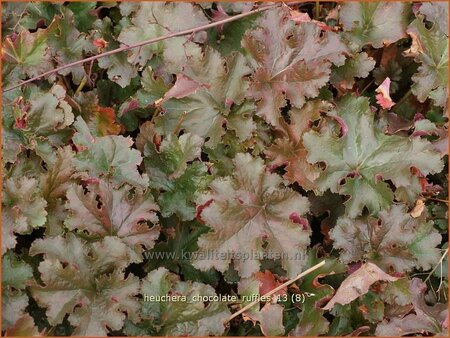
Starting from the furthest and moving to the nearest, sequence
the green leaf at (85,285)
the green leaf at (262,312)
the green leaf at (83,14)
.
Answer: the green leaf at (83,14)
the green leaf at (262,312)
the green leaf at (85,285)

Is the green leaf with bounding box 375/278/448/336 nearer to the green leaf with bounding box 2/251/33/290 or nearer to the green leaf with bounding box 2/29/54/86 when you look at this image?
the green leaf with bounding box 2/251/33/290

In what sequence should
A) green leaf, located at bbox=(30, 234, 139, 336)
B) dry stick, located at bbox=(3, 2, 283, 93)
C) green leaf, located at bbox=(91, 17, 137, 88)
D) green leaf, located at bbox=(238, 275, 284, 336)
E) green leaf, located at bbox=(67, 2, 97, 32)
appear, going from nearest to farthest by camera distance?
green leaf, located at bbox=(30, 234, 139, 336) → green leaf, located at bbox=(238, 275, 284, 336) → dry stick, located at bbox=(3, 2, 283, 93) → green leaf, located at bbox=(91, 17, 137, 88) → green leaf, located at bbox=(67, 2, 97, 32)

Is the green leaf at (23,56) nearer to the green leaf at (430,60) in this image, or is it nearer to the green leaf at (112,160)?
the green leaf at (112,160)

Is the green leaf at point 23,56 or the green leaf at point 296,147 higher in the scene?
the green leaf at point 23,56

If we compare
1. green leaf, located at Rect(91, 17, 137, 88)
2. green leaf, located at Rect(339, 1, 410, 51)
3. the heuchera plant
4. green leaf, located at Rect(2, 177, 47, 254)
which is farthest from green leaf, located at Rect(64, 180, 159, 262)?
green leaf, located at Rect(339, 1, 410, 51)

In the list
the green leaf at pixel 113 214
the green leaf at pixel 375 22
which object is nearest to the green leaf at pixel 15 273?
the green leaf at pixel 113 214

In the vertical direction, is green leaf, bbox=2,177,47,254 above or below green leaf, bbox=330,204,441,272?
above

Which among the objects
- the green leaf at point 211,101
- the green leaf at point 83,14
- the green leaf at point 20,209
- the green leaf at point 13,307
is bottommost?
the green leaf at point 13,307
